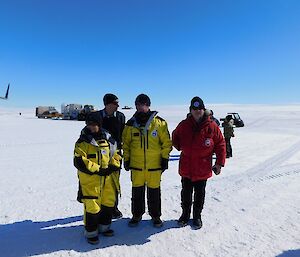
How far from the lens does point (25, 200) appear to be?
217 inches

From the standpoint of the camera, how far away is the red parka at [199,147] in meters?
4.31

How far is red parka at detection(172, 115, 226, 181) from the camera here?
4.31 meters

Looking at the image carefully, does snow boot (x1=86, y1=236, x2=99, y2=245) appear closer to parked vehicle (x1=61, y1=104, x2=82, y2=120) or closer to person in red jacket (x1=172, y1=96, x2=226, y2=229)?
person in red jacket (x1=172, y1=96, x2=226, y2=229)

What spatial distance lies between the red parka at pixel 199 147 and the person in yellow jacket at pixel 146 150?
0.27m

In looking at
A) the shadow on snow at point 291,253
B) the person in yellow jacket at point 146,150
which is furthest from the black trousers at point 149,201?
the shadow on snow at point 291,253

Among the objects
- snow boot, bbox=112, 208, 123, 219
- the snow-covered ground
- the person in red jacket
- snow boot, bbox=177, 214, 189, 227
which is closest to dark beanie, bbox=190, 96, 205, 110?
the person in red jacket

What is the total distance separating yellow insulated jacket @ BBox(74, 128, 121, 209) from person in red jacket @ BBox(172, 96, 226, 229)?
1025mm

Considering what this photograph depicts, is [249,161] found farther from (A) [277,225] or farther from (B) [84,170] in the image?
(B) [84,170]

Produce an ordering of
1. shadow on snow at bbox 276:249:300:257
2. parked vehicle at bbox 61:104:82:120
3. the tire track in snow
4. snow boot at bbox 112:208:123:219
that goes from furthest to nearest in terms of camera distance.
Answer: parked vehicle at bbox 61:104:82:120 < the tire track in snow < snow boot at bbox 112:208:123:219 < shadow on snow at bbox 276:249:300:257

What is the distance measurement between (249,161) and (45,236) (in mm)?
7459

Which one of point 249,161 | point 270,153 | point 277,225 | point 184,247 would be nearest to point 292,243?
point 277,225

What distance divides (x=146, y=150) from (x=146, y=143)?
0.09 m

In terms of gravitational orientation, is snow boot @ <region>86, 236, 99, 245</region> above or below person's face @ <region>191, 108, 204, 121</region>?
below

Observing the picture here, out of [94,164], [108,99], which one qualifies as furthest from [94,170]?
[108,99]
